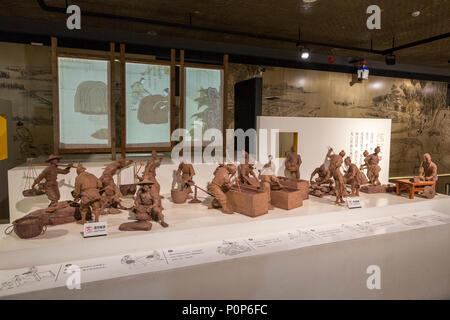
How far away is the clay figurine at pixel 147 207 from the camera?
3030mm

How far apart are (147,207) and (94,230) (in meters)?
0.55

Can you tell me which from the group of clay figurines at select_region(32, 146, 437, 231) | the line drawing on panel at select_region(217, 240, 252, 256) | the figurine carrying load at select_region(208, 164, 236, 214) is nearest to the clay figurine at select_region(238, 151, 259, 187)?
the group of clay figurines at select_region(32, 146, 437, 231)

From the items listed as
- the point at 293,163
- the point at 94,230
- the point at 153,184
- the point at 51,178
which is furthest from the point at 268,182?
the point at 51,178

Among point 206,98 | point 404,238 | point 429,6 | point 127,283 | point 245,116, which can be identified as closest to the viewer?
point 127,283

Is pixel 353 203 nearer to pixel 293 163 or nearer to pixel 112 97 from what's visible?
pixel 293 163

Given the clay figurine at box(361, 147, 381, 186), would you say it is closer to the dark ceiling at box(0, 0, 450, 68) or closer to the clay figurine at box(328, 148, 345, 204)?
the clay figurine at box(328, 148, 345, 204)

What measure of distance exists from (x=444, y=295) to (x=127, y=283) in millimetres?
3782

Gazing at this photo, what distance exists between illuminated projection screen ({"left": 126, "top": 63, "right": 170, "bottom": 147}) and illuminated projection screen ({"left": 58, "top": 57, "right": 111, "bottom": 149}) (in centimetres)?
35

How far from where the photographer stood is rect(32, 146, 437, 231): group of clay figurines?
305cm

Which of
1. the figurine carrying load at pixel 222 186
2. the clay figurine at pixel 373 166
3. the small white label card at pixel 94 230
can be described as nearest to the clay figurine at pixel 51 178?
the small white label card at pixel 94 230

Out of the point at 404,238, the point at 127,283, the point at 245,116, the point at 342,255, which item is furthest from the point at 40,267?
the point at 245,116
